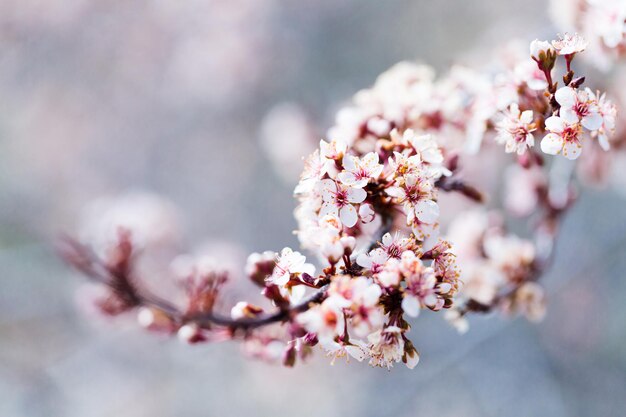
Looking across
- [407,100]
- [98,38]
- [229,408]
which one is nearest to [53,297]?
[229,408]

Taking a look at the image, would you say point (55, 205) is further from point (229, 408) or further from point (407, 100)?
point (407, 100)

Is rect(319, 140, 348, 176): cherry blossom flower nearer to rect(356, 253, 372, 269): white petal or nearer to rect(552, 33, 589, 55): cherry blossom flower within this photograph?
rect(356, 253, 372, 269): white petal

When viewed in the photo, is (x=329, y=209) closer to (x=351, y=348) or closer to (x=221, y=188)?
(x=351, y=348)

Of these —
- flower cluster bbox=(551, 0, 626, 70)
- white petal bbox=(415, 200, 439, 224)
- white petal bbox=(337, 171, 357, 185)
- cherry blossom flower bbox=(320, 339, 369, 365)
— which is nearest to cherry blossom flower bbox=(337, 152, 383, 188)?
white petal bbox=(337, 171, 357, 185)

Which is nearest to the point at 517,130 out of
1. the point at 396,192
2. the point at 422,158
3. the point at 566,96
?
the point at 566,96

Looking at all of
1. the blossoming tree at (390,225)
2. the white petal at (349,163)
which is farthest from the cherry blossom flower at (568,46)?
the white petal at (349,163)

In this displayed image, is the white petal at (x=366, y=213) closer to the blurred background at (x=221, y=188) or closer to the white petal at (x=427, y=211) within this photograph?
the white petal at (x=427, y=211)
